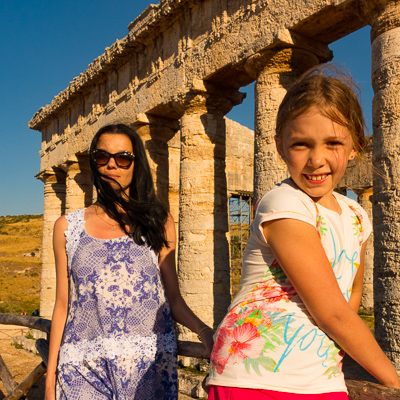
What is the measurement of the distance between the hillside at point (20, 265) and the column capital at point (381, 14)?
2157cm

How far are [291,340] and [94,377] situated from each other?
4.13 feet

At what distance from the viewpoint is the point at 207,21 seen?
30.4 feet

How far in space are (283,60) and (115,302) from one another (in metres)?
6.35

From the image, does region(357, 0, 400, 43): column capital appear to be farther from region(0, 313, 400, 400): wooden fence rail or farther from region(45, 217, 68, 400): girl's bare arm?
region(45, 217, 68, 400): girl's bare arm

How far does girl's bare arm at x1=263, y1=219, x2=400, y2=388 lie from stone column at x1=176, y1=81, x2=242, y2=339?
7758 millimetres

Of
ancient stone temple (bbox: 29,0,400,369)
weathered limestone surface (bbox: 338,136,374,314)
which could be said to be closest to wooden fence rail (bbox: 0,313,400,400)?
ancient stone temple (bbox: 29,0,400,369)

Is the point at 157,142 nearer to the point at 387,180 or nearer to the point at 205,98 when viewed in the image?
the point at 205,98

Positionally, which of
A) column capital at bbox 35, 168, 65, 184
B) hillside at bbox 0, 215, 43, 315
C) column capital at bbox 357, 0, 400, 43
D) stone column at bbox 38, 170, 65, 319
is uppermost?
column capital at bbox 357, 0, 400, 43

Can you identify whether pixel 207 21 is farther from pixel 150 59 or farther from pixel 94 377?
pixel 94 377

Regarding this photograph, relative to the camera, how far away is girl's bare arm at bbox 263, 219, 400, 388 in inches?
53.2

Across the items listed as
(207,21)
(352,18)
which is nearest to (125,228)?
(352,18)

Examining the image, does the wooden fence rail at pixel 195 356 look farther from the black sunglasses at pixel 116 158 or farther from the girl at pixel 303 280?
the black sunglasses at pixel 116 158

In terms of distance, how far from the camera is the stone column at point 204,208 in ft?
29.8

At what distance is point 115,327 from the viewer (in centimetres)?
226
